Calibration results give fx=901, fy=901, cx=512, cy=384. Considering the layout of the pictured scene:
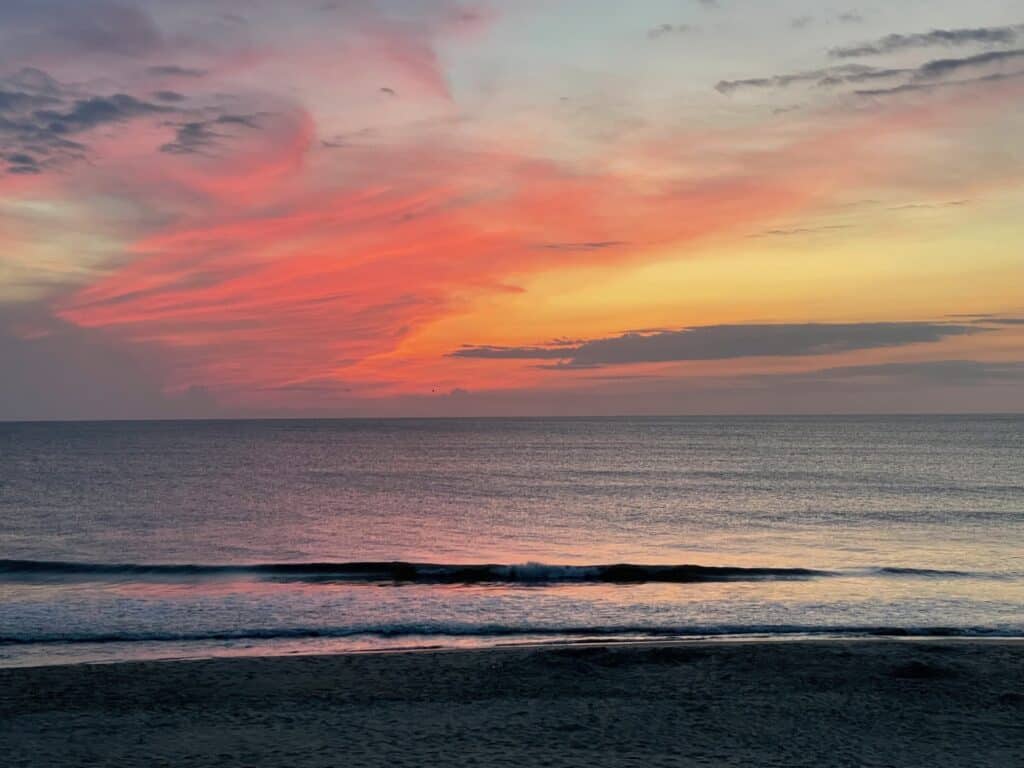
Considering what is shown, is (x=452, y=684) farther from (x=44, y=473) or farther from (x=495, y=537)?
(x=44, y=473)

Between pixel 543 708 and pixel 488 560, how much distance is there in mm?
19805

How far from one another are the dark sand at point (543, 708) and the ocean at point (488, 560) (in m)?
3.18

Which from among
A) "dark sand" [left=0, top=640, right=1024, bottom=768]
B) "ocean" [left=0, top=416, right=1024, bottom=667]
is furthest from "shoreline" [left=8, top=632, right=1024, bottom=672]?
"dark sand" [left=0, top=640, right=1024, bottom=768]

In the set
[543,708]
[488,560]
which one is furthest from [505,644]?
[488,560]

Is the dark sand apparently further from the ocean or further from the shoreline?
the ocean

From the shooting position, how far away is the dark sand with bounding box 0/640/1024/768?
1169cm

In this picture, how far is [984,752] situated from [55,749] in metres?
12.2

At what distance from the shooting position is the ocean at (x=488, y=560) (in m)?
21.5

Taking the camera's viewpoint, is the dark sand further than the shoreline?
No

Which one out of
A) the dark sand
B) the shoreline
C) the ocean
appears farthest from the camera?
the ocean

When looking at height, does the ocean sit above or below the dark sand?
below

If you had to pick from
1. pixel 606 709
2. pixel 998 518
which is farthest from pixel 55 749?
pixel 998 518

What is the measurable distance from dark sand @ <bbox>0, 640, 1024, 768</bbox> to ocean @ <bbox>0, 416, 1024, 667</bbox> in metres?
3.18

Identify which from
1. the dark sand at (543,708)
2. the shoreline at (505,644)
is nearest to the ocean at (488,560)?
the shoreline at (505,644)
